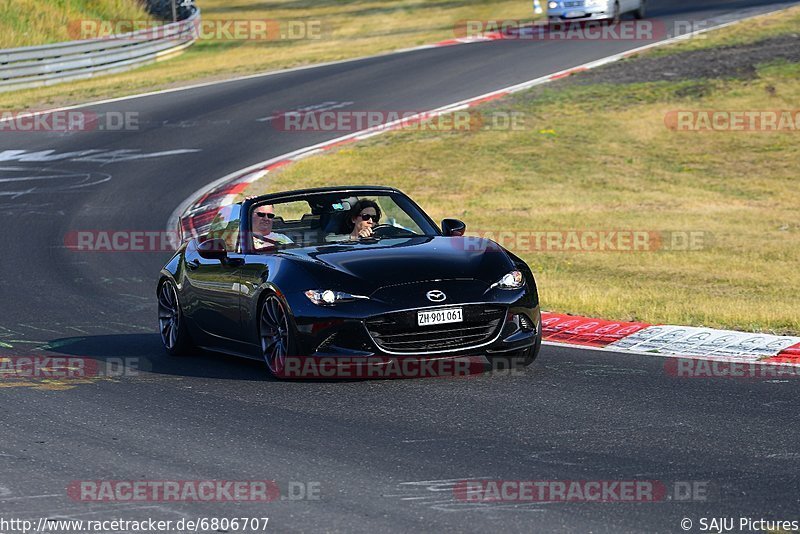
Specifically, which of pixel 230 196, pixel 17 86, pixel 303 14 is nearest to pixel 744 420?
pixel 230 196

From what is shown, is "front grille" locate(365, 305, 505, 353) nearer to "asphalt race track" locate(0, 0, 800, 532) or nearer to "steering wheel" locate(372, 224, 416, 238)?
"asphalt race track" locate(0, 0, 800, 532)

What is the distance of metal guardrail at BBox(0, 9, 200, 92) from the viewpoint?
33344 millimetres

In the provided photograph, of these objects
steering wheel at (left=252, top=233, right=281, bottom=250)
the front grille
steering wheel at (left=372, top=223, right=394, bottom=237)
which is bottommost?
the front grille

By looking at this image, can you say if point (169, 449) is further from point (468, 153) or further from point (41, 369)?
point (468, 153)

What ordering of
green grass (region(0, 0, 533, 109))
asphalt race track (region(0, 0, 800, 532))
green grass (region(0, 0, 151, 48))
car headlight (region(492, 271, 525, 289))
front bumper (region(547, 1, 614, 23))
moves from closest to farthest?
1. asphalt race track (region(0, 0, 800, 532))
2. car headlight (region(492, 271, 525, 289))
3. green grass (region(0, 0, 533, 109))
4. front bumper (region(547, 1, 614, 23))
5. green grass (region(0, 0, 151, 48))

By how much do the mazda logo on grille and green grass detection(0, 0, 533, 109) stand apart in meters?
23.1

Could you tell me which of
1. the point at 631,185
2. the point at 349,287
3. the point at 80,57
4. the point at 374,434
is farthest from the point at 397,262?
the point at 80,57

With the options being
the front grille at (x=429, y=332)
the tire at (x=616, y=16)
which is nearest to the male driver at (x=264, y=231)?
the front grille at (x=429, y=332)

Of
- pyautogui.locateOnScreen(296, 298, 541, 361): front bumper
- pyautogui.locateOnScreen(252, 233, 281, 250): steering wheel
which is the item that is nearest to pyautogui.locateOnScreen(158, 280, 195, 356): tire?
pyautogui.locateOnScreen(252, 233, 281, 250): steering wheel

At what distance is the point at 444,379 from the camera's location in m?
9.56

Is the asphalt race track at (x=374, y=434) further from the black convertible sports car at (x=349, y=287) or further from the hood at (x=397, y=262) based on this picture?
the hood at (x=397, y=262)

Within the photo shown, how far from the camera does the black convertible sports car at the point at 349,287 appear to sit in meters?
9.30

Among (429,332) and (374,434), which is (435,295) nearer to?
(429,332)

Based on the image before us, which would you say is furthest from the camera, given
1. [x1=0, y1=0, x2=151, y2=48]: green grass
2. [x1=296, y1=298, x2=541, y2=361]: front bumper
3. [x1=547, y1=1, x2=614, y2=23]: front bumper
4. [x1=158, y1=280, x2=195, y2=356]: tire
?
[x1=0, y1=0, x2=151, y2=48]: green grass
